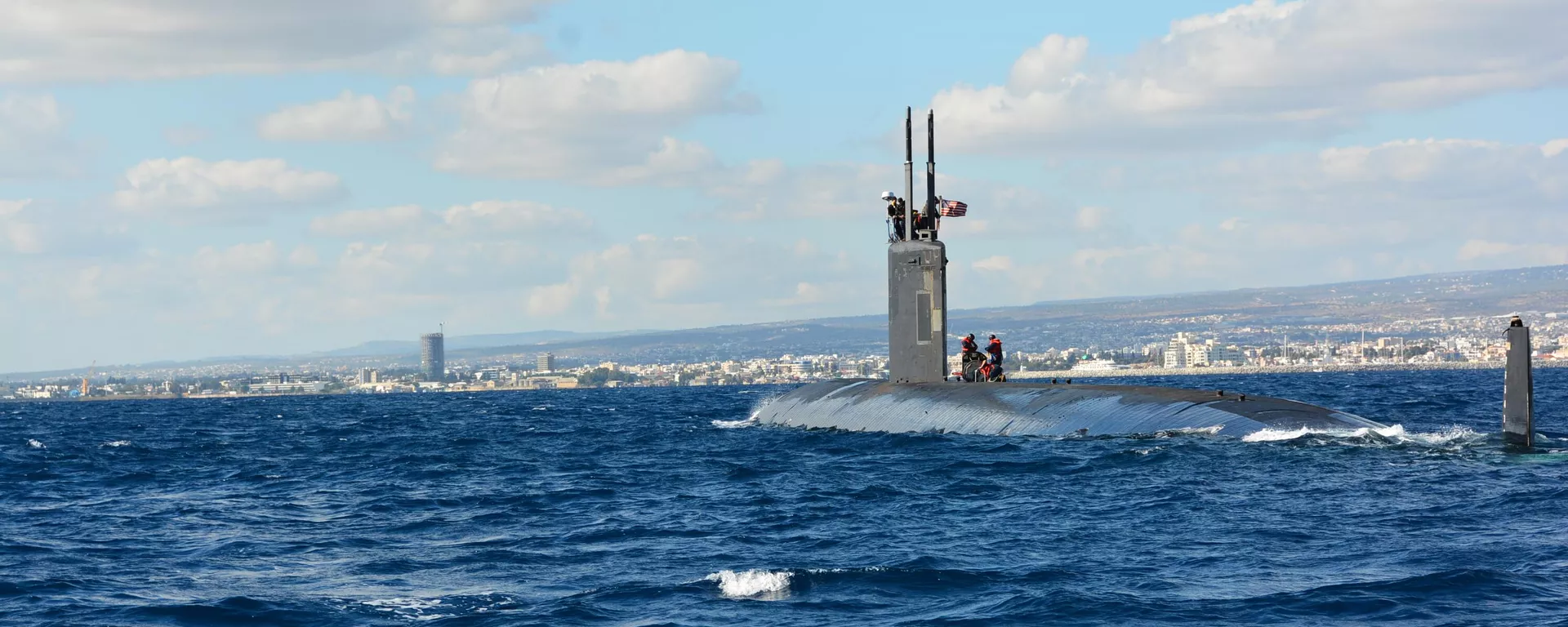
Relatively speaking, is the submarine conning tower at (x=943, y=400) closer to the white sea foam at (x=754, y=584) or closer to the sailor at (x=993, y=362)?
the sailor at (x=993, y=362)

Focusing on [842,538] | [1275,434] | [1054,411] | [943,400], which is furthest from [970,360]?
[842,538]

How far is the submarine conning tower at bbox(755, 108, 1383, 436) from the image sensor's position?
2652 centimetres

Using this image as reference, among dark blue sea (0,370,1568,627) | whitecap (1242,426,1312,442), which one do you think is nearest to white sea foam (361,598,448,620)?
dark blue sea (0,370,1568,627)

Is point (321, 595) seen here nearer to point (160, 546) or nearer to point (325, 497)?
point (160, 546)

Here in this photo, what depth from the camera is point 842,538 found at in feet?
55.0

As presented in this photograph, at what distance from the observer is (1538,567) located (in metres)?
Answer: 13.4

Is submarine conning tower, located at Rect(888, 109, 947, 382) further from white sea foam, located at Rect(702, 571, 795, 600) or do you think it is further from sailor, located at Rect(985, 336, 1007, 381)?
white sea foam, located at Rect(702, 571, 795, 600)

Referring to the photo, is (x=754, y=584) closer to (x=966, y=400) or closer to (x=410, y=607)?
(x=410, y=607)

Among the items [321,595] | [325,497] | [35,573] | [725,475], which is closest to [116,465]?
[325,497]

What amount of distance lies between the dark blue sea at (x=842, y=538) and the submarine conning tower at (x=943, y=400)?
1.10 metres

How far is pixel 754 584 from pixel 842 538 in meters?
2.98

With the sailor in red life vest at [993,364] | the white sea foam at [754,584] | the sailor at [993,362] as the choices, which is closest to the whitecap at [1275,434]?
the sailor in red life vest at [993,364]

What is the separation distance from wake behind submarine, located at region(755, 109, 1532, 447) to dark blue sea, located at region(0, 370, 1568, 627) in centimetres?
99

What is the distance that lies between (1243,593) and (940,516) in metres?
5.79
